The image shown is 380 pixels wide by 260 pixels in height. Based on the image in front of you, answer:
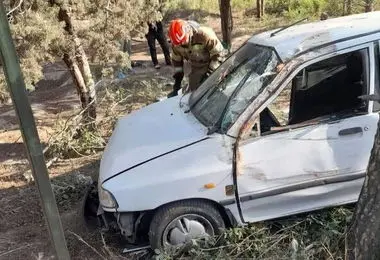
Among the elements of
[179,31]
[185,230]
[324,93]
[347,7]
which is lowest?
[185,230]

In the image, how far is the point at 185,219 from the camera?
12.5ft

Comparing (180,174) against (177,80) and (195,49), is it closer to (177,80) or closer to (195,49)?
(195,49)

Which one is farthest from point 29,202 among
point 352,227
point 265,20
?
point 265,20

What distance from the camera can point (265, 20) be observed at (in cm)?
1762

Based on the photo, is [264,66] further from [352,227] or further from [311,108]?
[352,227]

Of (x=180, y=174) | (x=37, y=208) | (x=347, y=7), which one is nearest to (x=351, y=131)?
(x=180, y=174)

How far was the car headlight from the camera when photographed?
3734 mm

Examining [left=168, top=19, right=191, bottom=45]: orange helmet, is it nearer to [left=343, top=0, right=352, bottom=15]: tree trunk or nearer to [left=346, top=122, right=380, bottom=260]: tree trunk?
[left=346, top=122, right=380, bottom=260]: tree trunk

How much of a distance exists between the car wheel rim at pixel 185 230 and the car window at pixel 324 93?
2.67 feet

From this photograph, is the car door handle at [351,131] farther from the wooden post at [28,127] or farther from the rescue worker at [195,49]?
the wooden post at [28,127]

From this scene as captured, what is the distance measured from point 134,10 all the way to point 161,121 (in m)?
4.81

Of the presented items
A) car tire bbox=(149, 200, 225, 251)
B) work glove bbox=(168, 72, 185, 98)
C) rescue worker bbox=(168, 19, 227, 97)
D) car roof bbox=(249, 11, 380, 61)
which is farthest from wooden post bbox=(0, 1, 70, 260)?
work glove bbox=(168, 72, 185, 98)

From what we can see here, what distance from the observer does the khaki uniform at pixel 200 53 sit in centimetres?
577

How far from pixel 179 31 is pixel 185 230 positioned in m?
2.46
